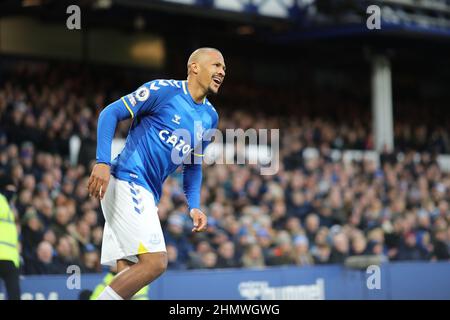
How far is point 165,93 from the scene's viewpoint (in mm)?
6906

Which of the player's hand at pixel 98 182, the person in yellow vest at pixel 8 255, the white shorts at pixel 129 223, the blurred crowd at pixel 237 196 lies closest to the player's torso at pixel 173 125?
the white shorts at pixel 129 223

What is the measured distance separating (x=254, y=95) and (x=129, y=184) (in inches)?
658

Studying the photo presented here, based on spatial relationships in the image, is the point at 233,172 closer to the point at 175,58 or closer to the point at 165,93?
the point at 175,58

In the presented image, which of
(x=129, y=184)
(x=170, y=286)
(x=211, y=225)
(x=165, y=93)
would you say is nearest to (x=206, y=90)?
(x=165, y=93)

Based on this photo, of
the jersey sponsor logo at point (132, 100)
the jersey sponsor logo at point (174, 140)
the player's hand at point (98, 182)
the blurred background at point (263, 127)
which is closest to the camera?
A: the player's hand at point (98, 182)

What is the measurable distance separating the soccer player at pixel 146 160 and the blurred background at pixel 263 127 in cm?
414

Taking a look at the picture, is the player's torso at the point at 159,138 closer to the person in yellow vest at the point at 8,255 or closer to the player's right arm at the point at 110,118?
the player's right arm at the point at 110,118

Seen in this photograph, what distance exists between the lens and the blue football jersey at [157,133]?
683cm

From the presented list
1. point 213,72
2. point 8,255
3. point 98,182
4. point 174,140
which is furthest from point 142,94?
point 8,255

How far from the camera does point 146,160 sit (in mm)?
6898

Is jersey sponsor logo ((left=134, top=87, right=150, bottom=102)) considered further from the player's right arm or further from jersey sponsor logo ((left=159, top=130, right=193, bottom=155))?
jersey sponsor logo ((left=159, top=130, right=193, bottom=155))

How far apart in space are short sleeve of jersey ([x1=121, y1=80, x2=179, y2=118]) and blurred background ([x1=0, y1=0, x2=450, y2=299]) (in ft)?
14.5

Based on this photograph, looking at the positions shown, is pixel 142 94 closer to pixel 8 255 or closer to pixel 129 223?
pixel 129 223

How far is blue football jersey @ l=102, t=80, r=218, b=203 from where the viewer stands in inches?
269
